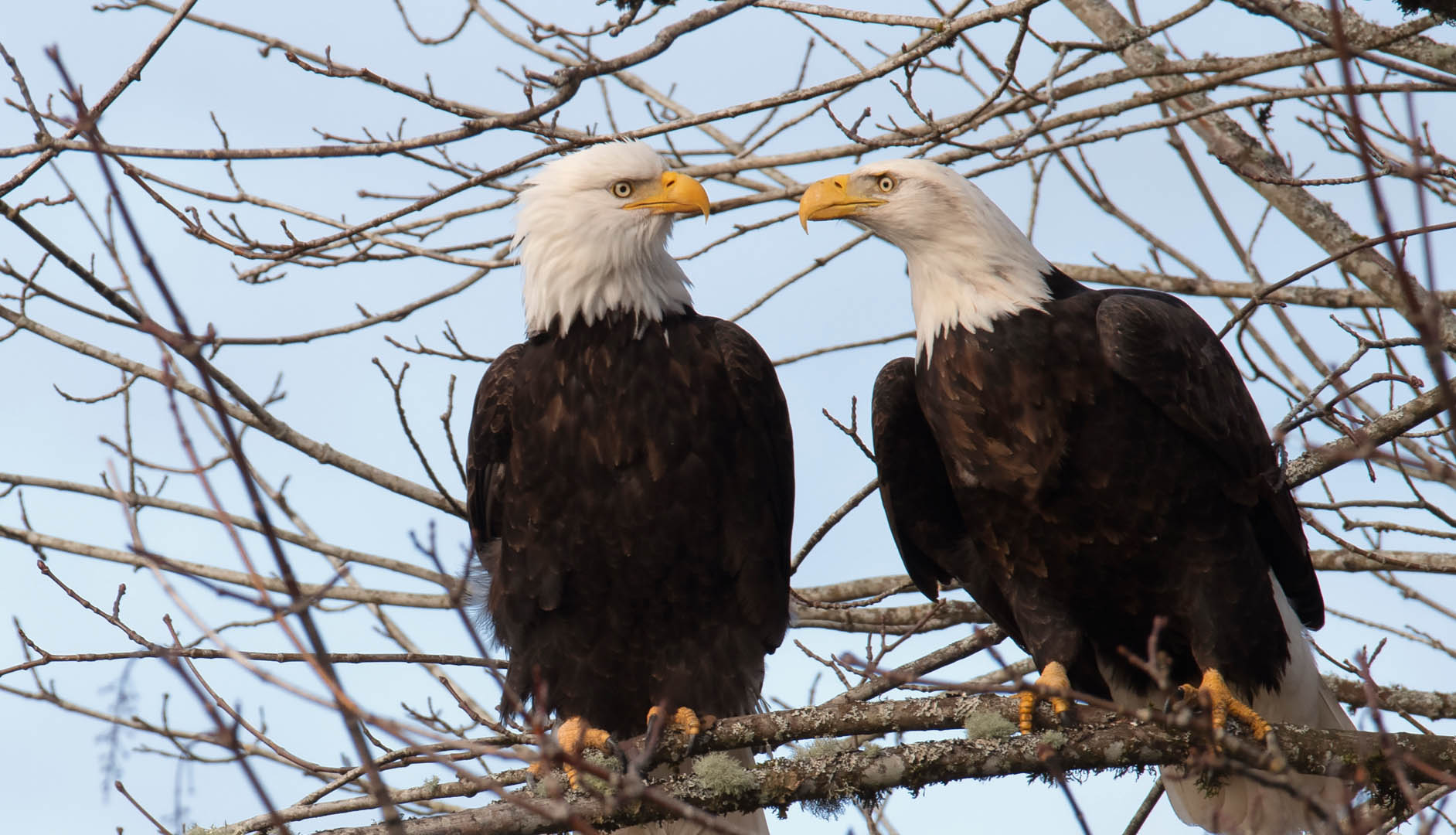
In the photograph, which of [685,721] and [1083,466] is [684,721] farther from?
[1083,466]

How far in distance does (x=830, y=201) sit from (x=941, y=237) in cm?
40

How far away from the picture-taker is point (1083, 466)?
4.11m

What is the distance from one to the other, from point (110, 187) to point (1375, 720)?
5.50 feet

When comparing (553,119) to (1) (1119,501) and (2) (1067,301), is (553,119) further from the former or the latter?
(1) (1119,501)

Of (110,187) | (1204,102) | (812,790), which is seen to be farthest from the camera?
(1204,102)

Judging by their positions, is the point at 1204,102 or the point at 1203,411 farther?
the point at 1204,102

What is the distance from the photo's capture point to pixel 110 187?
144cm

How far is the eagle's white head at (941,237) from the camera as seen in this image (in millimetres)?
4293

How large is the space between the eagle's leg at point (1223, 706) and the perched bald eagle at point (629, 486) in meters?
1.33

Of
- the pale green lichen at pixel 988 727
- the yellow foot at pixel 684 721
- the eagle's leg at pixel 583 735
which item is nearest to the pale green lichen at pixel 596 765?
the eagle's leg at pixel 583 735

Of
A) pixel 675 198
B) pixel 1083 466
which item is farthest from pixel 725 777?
pixel 675 198

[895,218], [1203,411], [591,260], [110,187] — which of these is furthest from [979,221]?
[110,187]

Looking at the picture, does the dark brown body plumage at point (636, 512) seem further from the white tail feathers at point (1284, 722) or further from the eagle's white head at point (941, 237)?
the white tail feathers at point (1284, 722)

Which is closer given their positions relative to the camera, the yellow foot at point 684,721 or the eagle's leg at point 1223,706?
the eagle's leg at point 1223,706
